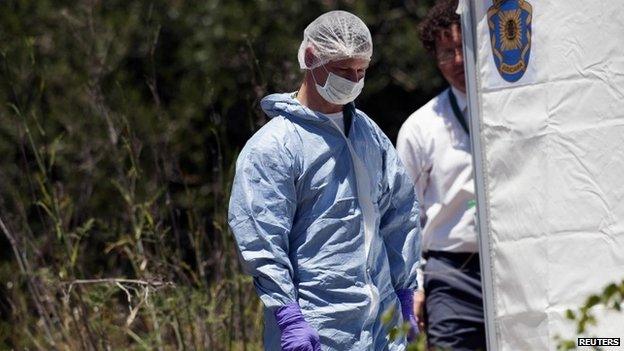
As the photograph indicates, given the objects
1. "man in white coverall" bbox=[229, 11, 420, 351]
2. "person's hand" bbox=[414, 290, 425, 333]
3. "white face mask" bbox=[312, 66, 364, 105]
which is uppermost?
"white face mask" bbox=[312, 66, 364, 105]

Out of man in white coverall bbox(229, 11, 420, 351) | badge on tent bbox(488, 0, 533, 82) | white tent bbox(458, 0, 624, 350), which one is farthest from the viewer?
Result: badge on tent bbox(488, 0, 533, 82)

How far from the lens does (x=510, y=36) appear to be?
4.31 metres

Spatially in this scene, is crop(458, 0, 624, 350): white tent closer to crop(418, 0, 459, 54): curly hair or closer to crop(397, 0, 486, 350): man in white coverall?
crop(397, 0, 486, 350): man in white coverall

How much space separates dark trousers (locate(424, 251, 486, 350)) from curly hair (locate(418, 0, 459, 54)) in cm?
87

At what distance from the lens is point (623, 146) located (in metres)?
4.05

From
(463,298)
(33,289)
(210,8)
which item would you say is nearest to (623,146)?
(463,298)

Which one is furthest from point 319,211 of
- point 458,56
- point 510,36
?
point 458,56

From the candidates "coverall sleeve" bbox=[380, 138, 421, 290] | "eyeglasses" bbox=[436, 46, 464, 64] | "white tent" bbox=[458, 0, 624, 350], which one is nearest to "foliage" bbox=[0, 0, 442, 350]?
"eyeglasses" bbox=[436, 46, 464, 64]

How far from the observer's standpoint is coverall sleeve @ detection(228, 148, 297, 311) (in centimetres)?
389

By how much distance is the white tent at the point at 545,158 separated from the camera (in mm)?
4090

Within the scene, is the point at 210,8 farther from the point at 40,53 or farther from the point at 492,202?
the point at 492,202

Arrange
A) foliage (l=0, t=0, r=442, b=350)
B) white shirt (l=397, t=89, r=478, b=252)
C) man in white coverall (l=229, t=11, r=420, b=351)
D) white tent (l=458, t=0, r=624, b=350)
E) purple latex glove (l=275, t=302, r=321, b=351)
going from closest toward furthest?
purple latex glove (l=275, t=302, r=321, b=351) → man in white coverall (l=229, t=11, r=420, b=351) → white tent (l=458, t=0, r=624, b=350) → white shirt (l=397, t=89, r=478, b=252) → foliage (l=0, t=0, r=442, b=350)

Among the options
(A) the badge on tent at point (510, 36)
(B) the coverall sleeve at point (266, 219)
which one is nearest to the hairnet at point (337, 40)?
(B) the coverall sleeve at point (266, 219)

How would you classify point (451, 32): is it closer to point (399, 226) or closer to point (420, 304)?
point (420, 304)
